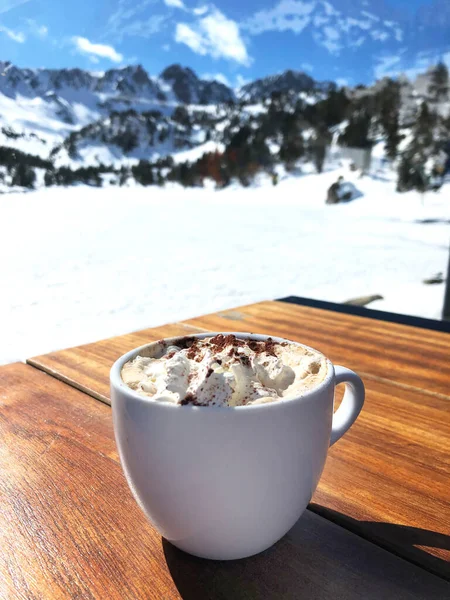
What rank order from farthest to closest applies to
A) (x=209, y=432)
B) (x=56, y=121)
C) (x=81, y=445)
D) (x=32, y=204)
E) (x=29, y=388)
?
(x=56, y=121) → (x=32, y=204) → (x=29, y=388) → (x=81, y=445) → (x=209, y=432)

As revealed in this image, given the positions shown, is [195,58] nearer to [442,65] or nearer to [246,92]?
[246,92]

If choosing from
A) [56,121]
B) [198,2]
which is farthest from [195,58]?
[56,121]

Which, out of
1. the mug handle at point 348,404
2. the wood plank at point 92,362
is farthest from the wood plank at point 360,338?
the mug handle at point 348,404

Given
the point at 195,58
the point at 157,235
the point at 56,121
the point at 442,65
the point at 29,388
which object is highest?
→ the point at 195,58

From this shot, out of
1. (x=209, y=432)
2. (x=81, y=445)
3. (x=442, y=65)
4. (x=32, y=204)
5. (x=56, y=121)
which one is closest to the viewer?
(x=209, y=432)

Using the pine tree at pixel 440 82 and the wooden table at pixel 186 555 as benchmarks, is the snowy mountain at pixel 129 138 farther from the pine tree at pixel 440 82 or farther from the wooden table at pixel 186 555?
the wooden table at pixel 186 555

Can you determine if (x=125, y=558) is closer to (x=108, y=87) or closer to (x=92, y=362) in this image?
(x=92, y=362)

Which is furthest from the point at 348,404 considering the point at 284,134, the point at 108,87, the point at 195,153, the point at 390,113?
the point at 284,134
